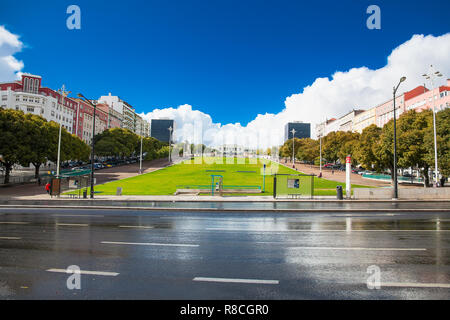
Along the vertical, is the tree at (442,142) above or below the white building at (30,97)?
below

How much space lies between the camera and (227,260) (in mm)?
7000

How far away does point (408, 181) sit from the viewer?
48719 millimetres

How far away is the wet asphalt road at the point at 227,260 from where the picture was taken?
5.10 m

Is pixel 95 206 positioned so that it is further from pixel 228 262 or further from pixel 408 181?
pixel 408 181

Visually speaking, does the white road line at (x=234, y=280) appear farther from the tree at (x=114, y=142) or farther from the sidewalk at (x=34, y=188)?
the tree at (x=114, y=142)

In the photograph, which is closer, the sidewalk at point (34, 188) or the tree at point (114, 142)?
the sidewalk at point (34, 188)

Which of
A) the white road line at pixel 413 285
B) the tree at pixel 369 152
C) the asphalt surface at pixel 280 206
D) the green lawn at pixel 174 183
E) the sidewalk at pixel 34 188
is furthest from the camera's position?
the tree at pixel 369 152

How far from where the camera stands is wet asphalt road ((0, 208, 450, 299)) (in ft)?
16.7

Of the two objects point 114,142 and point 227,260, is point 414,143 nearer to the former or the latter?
point 227,260

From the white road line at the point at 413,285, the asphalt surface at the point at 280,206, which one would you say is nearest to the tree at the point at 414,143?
the asphalt surface at the point at 280,206

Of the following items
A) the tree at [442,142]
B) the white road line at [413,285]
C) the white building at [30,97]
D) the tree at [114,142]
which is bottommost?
the white road line at [413,285]

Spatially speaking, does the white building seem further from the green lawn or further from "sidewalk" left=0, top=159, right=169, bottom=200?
the green lawn
